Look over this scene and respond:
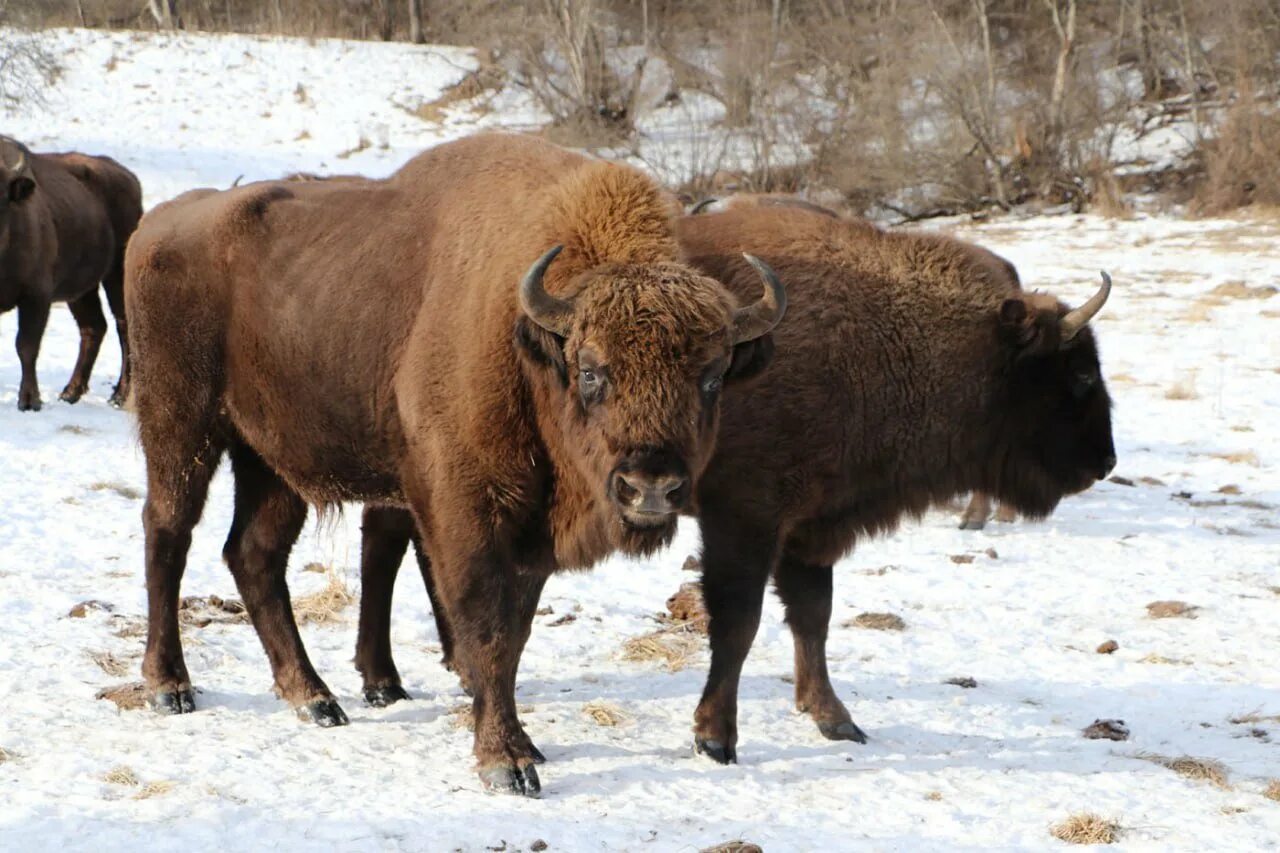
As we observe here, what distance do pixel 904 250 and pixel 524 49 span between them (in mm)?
29755

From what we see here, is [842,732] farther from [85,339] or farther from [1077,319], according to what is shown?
[85,339]

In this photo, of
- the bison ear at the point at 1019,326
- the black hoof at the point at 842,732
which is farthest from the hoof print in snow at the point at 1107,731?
the bison ear at the point at 1019,326

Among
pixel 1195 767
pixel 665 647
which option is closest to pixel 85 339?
pixel 665 647

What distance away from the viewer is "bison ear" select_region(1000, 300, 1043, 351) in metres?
6.58

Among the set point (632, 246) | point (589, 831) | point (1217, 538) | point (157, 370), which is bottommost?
point (1217, 538)

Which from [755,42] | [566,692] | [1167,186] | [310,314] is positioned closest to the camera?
[310,314]

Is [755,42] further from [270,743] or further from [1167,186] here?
[270,743]

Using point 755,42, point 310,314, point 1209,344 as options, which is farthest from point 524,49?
point 310,314

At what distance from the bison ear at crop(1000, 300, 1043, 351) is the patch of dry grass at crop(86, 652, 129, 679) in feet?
14.5

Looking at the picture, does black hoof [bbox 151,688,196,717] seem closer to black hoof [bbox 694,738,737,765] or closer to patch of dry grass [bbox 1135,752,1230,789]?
black hoof [bbox 694,738,737,765]

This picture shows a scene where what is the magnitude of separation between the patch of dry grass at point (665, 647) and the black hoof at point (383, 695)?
1.24 meters

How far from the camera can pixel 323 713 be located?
19.1 ft

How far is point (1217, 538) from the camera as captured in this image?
9742 millimetres

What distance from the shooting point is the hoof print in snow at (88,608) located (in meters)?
6.80
